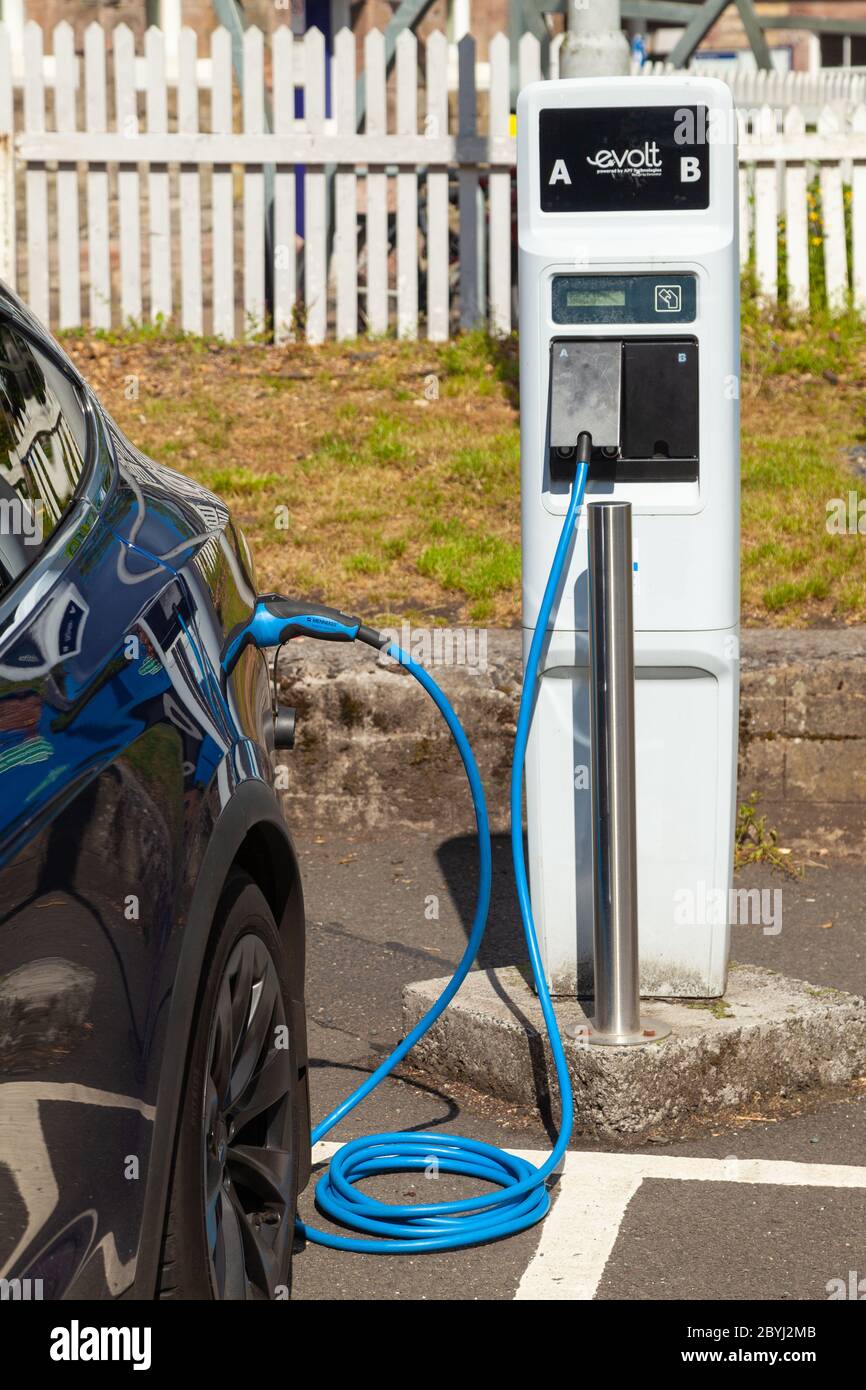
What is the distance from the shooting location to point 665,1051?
3.73m

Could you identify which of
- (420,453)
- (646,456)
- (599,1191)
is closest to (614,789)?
(646,456)

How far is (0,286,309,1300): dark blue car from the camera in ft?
6.10

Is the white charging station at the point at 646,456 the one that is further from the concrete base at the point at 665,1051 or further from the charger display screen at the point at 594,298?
the concrete base at the point at 665,1051

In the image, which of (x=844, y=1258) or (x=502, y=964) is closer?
(x=844, y=1258)

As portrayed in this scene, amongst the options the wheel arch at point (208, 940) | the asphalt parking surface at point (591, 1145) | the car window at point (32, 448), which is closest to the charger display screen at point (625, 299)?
the car window at point (32, 448)

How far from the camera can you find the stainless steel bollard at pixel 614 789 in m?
3.70

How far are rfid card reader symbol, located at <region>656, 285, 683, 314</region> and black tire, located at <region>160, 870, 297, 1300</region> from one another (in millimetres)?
1714

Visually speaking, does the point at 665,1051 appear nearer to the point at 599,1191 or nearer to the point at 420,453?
the point at 599,1191

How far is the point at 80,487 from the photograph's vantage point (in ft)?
8.45

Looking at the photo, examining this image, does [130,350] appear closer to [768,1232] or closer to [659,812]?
[659,812]

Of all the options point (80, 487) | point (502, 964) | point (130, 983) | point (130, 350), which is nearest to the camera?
point (130, 983)

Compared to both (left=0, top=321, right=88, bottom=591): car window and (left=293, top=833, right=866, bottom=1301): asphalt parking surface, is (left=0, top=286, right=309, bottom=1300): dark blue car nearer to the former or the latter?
(left=0, top=321, right=88, bottom=591): car window

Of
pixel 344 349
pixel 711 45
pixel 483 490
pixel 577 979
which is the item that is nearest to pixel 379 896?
pixel 577 979

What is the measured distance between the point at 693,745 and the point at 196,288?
6830 millimetres
